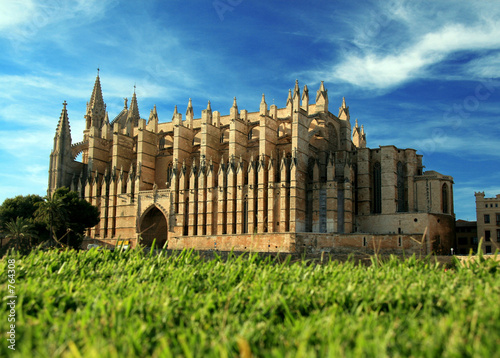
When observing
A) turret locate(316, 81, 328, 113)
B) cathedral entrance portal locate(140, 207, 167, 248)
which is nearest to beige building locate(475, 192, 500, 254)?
turret locate(316, 81, 328, 113)

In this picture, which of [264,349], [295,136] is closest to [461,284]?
[264,349]

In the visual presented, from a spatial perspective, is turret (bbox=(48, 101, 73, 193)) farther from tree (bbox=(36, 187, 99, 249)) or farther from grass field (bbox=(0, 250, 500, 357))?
grass field (bbox=(0, 250, 500, 357))

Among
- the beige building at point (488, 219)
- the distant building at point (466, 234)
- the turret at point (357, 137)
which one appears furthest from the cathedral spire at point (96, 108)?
the beige building at point (488, 219)

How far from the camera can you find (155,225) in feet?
150

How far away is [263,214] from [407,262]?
88.3 ft

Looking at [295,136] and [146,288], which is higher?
[295,136]

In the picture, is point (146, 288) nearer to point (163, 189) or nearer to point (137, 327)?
point (137, 327)

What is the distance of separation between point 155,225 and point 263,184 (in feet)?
39.2

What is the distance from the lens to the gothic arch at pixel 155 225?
44844 millimetres

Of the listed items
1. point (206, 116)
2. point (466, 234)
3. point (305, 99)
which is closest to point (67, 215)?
point (206, 116)

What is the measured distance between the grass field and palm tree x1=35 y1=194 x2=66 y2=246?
27.4 m

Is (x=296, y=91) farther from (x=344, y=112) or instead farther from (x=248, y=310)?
(x=248, y=310)

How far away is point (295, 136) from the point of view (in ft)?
125

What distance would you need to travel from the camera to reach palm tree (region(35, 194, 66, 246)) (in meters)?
38.0
